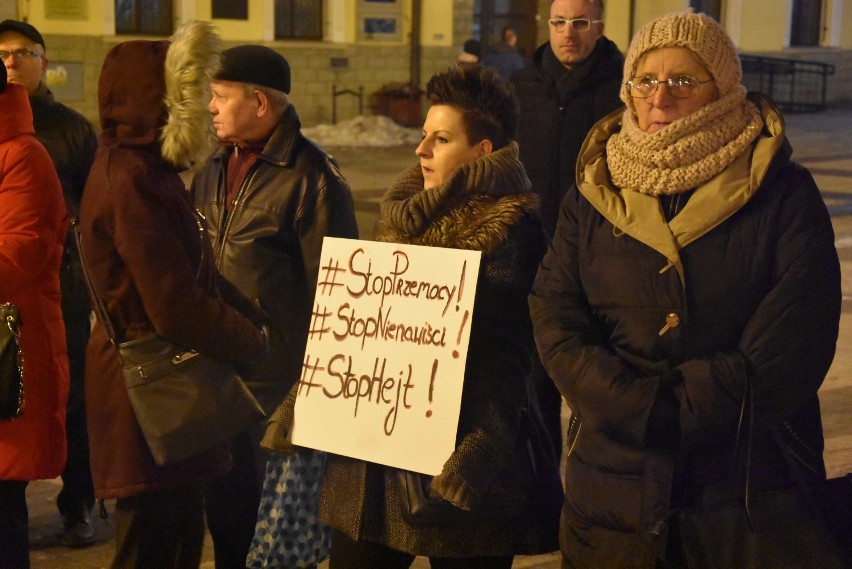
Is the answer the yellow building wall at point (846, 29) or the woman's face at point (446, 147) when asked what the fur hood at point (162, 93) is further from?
the yellow building wall at point (846, 29)

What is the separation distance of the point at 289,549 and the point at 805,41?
99.9 feet

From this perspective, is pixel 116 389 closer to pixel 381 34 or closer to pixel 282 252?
pixel 282 252

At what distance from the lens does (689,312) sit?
2947 millimetres

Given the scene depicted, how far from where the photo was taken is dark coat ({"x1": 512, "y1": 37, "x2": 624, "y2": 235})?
5.44 meters

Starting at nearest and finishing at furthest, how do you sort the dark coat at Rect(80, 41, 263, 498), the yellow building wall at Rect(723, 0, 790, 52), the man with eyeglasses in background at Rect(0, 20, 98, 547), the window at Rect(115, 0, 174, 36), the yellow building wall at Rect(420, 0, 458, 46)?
the dark coat at Rect(80, 41, 263, 498)
the man with eyeglasses in background at Rect(0, 20, 98, 547)
the window at Rect(115, 0, 174, 36)
the yellow building wall at Rect(420, 0, 458, 46)
the yellow building wall at Rect(723, 0, 790, 52)

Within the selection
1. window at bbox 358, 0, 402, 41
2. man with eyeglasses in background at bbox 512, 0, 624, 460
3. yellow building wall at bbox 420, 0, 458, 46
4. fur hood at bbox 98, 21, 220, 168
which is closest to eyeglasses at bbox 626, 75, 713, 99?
fur hood at bbox 98, 21, 220, 168

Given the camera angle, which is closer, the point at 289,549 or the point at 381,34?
the point at 289,549

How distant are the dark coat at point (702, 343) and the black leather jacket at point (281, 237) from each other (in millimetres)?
1527

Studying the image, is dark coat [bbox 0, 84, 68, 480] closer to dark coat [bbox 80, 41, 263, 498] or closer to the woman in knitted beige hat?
dark coat [bbox 80, 41, 263, 498]

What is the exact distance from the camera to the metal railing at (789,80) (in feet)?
98.3

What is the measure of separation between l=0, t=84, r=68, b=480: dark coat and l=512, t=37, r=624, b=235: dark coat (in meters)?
2.04

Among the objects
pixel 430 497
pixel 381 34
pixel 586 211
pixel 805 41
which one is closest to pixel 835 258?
pixel 586 211

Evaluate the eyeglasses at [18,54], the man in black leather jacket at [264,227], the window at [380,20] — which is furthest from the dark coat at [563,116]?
the window at [380,20]

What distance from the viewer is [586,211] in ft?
10.3
